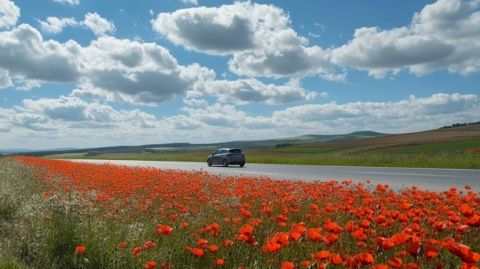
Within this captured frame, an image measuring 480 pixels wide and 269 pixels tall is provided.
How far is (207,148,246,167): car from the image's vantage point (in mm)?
40459

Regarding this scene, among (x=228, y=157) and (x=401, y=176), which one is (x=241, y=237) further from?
(x=228, y=157)

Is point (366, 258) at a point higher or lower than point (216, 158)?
higher

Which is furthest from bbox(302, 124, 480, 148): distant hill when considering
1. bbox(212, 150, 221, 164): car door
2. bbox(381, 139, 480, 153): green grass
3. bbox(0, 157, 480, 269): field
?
bbox(0, 157, 480, 269): field

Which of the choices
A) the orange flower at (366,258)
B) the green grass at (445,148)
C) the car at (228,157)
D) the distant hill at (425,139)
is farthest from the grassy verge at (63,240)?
the distant hill at (425,139)

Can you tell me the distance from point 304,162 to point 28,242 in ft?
116

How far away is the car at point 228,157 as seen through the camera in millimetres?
40459

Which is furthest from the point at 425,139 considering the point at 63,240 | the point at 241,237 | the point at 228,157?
the point at 241,237

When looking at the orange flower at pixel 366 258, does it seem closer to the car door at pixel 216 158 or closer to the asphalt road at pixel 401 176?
the asphalt road at pixel 401 176

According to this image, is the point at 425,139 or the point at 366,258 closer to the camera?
the point at 366,258

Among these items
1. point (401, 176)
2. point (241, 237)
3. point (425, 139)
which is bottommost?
point (401, 176)

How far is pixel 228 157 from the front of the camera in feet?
135

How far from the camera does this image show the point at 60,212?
6.31 m

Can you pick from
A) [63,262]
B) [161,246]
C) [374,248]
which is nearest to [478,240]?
[374,248]

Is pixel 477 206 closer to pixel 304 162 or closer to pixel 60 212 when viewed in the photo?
pixel 60 212
